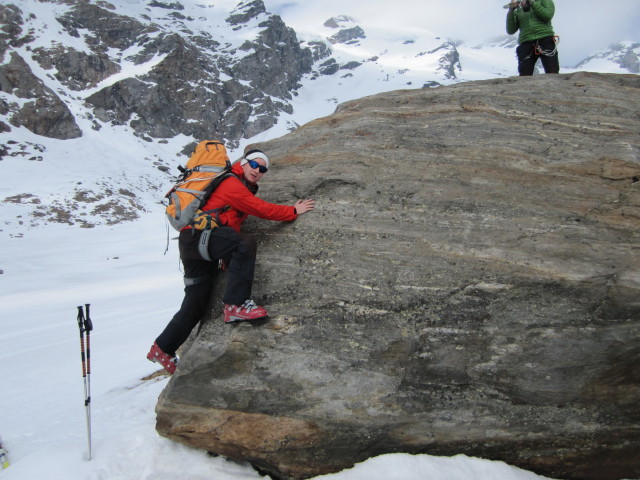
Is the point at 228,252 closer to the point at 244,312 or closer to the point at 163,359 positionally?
the point at 244,312

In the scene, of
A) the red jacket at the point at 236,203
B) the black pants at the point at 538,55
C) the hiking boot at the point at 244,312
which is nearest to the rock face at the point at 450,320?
the hiking boot at the point at 244,312

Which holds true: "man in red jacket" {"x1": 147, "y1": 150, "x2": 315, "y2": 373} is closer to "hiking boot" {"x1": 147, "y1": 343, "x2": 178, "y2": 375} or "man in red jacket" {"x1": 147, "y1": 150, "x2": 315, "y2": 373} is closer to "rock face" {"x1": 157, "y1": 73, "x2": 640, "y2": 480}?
"hiking boot" {"x1": 147, "y1": 343, "x2": 178, "y2": 375}

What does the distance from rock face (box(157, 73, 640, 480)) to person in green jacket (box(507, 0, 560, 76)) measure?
2.73 meters

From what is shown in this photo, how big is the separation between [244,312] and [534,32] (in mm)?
9164

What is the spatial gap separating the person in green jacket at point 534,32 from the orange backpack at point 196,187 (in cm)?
756

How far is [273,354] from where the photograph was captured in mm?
6223

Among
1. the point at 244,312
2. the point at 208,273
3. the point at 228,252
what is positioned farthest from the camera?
the point at 208,273

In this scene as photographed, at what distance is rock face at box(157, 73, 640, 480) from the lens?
5652 millimetres

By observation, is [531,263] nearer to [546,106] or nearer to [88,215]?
[546,106]

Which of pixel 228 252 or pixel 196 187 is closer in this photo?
pixel 228 252

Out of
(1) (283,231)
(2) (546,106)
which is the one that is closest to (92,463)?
(1) (283,231)

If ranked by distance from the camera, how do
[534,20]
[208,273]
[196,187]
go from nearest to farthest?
[196,187], [208,273], [534,20]

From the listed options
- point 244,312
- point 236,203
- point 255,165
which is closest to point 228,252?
point 236,203

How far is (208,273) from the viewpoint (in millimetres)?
7105
